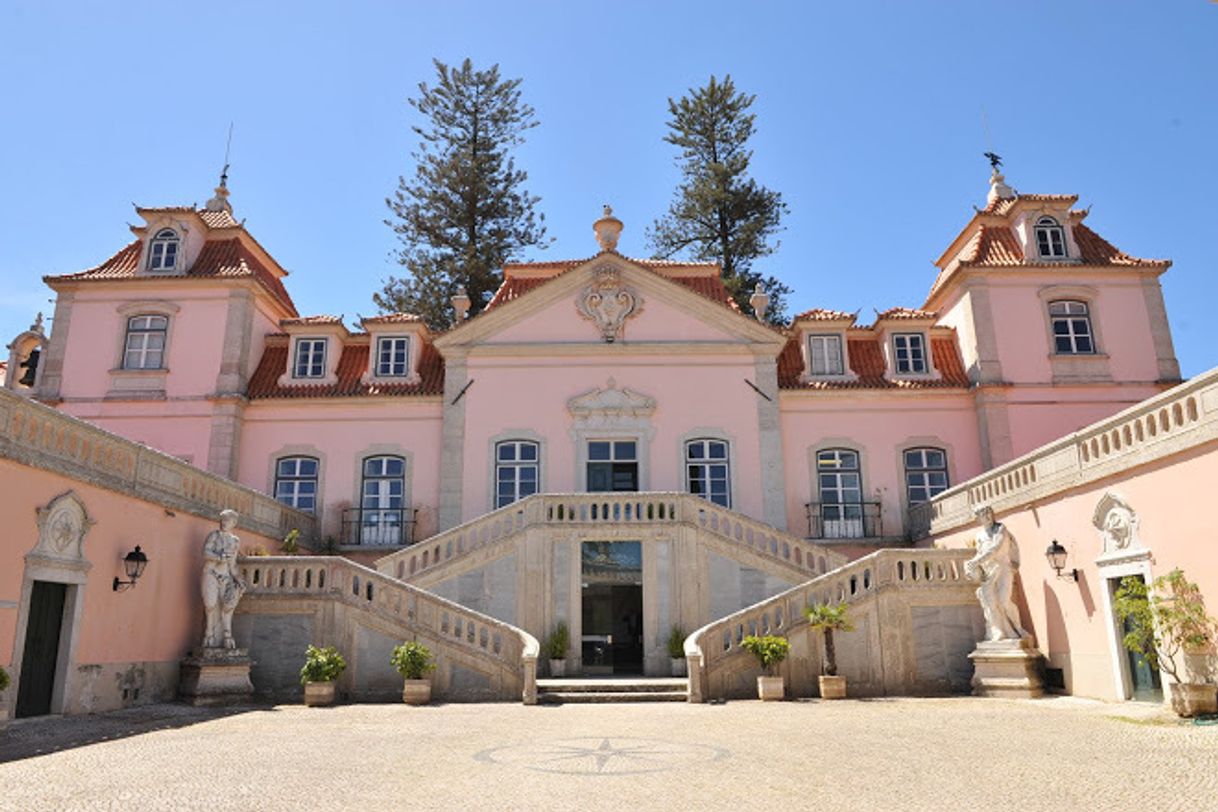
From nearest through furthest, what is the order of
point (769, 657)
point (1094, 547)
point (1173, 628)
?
1. point (1173, 628)
2. point (1094, 547)
3. point (769, 657)

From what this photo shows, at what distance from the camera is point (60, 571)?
38.0 ft

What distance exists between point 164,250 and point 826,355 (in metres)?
17.5

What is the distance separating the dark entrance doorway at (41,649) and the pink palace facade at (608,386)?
900 centimetres

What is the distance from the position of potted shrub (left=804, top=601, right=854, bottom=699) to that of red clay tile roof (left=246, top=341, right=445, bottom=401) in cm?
1135

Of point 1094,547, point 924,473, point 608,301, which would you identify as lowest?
point 1094,547

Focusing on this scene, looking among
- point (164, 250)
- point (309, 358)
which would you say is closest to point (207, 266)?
point (164, 250)

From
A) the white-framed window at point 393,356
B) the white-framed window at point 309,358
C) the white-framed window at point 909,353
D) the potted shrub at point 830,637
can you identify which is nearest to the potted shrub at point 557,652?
the potted shrub at point 830,637

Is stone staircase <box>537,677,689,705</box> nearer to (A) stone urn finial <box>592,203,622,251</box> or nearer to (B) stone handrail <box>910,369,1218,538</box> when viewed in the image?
(B) stone handrail <box>910,369,1218,538</box>

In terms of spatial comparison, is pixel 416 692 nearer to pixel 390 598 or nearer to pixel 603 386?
pixel 390 598

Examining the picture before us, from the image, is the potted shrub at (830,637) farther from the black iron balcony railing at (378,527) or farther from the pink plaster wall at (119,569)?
the pink plaster wall at (119,569)

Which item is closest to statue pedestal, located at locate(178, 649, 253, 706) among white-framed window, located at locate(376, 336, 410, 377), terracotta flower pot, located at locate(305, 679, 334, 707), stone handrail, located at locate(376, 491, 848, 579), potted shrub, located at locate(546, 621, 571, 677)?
terracotta flower pot, located at locate(305, 679, 334, 707)

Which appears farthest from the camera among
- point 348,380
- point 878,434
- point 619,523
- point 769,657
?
point 348,380

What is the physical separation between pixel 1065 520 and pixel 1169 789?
25.6 feet

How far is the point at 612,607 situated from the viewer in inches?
671
